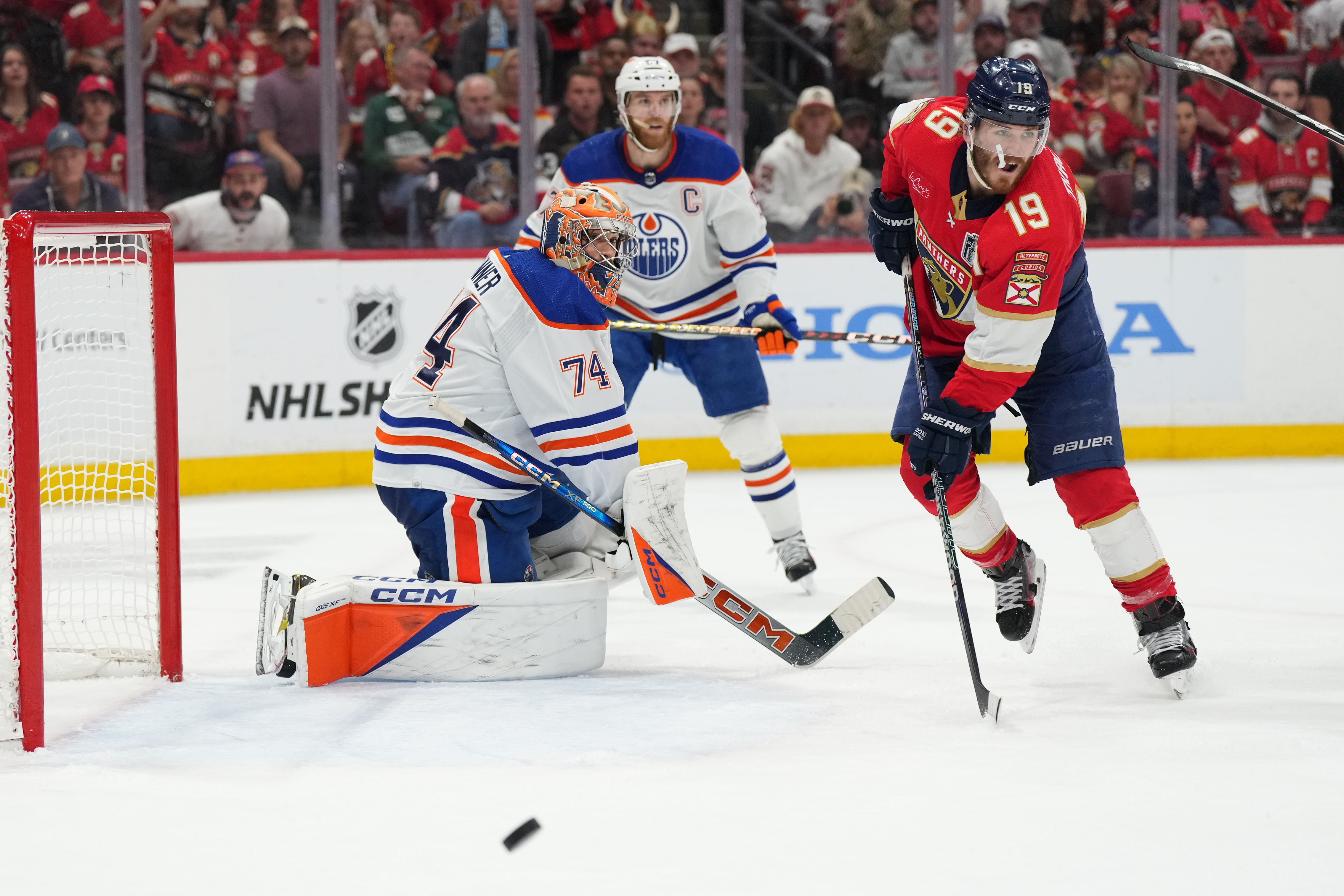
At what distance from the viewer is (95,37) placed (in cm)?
536

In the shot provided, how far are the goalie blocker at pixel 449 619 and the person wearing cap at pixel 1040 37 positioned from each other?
432 cm

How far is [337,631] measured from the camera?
267cm

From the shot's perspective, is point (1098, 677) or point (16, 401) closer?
point (16, 401)

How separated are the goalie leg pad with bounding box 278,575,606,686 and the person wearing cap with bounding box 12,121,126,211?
10.5 ft

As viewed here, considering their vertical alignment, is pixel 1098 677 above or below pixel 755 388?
below

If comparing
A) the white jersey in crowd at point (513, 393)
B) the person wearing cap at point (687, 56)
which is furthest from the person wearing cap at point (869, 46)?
the white jersey in crowd at point (513, 393)

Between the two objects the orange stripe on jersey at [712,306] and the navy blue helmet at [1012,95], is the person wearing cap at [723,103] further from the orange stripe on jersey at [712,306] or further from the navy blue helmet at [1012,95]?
the navy blue helmet at [1012,95]

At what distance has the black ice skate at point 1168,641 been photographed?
8.58ft

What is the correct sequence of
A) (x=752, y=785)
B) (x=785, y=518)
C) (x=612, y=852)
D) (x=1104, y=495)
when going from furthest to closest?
1. (x=785, y=518)
2. (x=1104, y=495)
3. (x=752, y=785)
4. (x=612, y=852)

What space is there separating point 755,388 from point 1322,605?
56.6 inches

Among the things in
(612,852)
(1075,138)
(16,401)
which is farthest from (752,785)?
(1075,138)

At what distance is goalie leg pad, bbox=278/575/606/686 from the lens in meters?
2.66

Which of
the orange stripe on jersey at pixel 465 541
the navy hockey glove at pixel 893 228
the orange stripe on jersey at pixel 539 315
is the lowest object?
the orange stripe on jersey at pixel 465 541

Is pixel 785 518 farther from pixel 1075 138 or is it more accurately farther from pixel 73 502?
pixel 1075 138
